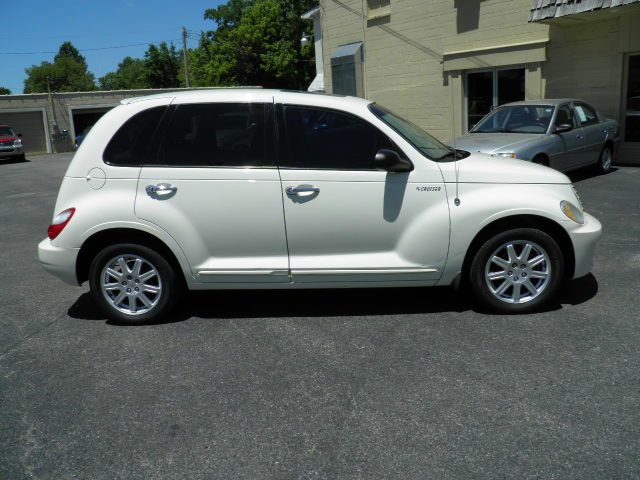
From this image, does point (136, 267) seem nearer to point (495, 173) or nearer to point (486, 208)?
point (486, 208)

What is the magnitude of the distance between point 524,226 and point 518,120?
21.4ft

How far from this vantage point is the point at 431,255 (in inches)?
184

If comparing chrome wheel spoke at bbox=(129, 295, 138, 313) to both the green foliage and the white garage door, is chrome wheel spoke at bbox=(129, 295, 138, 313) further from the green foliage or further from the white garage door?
the green foliage

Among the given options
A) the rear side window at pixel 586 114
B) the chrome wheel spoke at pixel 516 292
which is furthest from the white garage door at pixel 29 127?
the chrome wheel spoke at pixel 516 292

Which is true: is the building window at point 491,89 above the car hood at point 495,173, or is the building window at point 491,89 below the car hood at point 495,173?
above

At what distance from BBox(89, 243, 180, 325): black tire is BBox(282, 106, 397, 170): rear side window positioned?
50.6 inches

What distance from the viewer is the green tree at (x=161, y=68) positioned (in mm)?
61031

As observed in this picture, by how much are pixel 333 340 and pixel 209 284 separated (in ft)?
3.66

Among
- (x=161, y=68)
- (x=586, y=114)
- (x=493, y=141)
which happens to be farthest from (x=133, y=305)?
(x=161, y=68)

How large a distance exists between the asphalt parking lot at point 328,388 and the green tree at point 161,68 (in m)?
59.5

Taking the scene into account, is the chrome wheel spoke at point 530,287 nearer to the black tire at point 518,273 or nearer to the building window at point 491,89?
the black tire at point 518,273

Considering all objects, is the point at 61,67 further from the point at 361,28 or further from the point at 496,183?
the point at 496,183

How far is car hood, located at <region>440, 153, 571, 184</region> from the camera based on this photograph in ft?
15.4

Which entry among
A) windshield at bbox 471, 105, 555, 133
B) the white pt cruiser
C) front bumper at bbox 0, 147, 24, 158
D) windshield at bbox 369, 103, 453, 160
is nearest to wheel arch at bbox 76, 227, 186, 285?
the white pt cruiser
